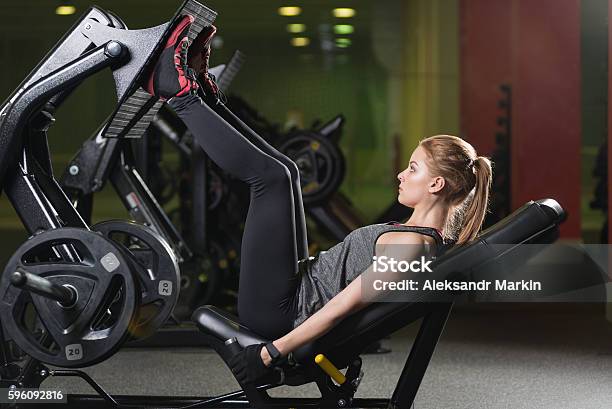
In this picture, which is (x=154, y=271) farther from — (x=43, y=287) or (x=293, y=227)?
(x=293, y=227)

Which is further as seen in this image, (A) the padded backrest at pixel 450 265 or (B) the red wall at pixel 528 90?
(B) the red wall at pixel 528 90

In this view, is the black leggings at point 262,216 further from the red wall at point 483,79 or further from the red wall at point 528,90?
the red wall at point 483,79

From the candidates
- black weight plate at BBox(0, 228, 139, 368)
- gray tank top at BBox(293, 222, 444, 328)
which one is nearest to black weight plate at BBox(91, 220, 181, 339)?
black weight plate at BBox(0, 228, 139, 368)

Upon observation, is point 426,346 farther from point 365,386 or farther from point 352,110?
point 352,110

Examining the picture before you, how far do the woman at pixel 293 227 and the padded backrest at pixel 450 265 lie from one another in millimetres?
35

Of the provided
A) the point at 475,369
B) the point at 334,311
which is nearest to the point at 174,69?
the point at 334,311

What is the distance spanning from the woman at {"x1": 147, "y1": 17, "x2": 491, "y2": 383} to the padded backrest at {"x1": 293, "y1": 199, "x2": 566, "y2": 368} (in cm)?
4

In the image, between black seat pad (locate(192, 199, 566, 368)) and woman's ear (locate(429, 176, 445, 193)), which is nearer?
black seat pad (locate(192, 199, 566, 368))

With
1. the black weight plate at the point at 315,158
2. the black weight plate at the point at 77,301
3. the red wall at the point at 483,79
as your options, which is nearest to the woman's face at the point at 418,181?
the black weight plate at the point at 77,301

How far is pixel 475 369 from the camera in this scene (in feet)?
12.8

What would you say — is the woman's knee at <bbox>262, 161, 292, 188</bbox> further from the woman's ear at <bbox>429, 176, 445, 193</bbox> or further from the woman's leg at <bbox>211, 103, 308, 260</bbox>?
the woman's ear at <bbox>429, 176, 445, 193</bbox>

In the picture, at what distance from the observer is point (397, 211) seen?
201 inches

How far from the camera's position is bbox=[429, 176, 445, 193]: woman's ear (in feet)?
8.11

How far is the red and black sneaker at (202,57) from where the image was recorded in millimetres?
2721
